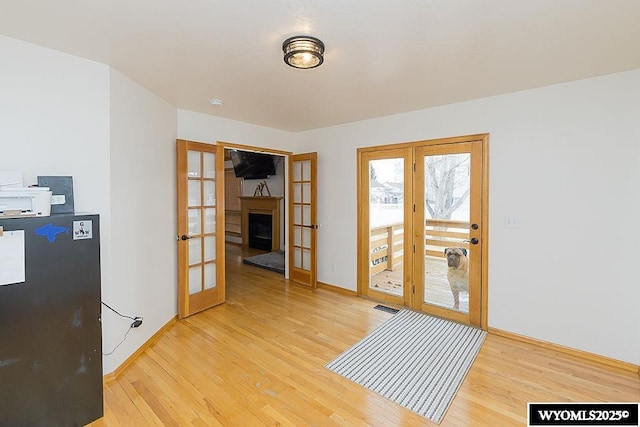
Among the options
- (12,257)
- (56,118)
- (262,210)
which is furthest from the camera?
(262,210)

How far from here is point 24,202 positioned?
5.74 feet

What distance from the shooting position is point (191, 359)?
2.59 meters

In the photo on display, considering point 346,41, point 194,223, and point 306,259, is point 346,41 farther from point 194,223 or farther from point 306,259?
point 306,259

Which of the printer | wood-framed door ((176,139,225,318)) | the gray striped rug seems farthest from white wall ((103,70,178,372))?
the gray striped rug

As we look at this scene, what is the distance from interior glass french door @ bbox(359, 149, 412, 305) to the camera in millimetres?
3717

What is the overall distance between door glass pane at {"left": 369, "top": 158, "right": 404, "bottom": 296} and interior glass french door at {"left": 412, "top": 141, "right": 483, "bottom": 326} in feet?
0.80

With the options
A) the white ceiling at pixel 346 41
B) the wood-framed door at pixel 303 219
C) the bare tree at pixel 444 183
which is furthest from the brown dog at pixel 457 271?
the wood-framed door at pixel 303 219

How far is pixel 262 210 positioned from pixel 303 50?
18.9 feet

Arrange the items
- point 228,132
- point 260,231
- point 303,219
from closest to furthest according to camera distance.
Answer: point 228,132 → point 303,219 → point 260,231

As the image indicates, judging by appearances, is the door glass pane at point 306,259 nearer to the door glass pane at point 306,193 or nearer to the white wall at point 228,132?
the door glass pane at point 306,193

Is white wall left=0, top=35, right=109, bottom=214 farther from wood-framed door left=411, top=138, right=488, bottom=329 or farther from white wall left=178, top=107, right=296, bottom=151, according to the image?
wood-framed door left=411, top=138, right=488, bottom=329

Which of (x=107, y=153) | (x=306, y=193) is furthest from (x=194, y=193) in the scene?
(x=306, y=193)

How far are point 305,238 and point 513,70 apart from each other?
3354 mm

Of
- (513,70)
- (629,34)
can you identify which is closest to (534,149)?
(513,70)
